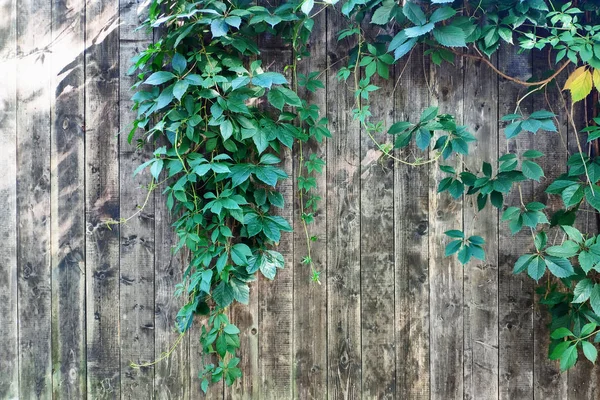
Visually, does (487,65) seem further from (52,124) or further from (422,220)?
(52,124)

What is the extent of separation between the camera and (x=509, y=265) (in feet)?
5.31

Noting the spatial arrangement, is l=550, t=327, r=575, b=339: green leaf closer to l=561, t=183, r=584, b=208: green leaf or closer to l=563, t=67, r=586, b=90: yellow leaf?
l=561, t=183, r=584, b=208: green leaf

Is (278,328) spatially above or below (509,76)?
below

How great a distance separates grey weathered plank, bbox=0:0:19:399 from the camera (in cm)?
162

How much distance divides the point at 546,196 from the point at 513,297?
36cm

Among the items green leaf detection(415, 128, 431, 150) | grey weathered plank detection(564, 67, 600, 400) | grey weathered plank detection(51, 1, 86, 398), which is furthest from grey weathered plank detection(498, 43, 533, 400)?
grey weathered plank detection(51, 1, 86, 398)

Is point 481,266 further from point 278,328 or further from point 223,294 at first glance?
point 223,294

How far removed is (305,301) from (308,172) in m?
0.44

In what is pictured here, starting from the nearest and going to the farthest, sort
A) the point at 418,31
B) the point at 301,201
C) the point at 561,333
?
the point at 418,31, the point at 561,333, the point at 301,201

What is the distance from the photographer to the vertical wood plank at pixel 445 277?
162cm

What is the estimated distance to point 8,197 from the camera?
1.62 m

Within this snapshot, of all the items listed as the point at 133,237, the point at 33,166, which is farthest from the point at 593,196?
the point at 33,166

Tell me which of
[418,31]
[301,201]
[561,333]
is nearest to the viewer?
[418,31]

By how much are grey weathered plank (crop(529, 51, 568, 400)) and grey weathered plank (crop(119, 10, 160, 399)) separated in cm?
131
